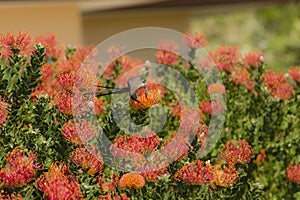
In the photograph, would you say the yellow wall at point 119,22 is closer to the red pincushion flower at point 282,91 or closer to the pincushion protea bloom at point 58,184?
the red pincushion flower at point 282,91

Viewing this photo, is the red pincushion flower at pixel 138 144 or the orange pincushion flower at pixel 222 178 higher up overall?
the red pincushion flower at pixel 138 144

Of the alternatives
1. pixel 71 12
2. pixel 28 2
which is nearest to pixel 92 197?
pixel 28 2

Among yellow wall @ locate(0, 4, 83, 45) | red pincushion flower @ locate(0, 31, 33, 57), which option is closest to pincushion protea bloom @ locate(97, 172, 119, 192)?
red pincushion flower @ locate(0, 31, 33, 57)

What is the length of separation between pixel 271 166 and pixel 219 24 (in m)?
17.0

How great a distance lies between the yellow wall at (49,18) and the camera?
30.3 feet

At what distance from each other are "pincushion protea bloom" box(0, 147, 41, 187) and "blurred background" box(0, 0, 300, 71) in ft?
2.11

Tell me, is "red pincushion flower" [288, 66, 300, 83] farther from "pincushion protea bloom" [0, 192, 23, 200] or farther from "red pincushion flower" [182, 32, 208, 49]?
"pincushion protea bloom" [0, 192, 23, 200]

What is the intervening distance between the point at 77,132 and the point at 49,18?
7098 millimetres

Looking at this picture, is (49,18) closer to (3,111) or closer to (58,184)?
(3,111)

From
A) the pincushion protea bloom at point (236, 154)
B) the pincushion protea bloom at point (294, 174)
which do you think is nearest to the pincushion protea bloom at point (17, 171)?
the pincushion protea bloom at point (236, 154)

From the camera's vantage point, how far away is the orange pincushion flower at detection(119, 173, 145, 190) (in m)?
2.58

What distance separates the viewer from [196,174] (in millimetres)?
2672

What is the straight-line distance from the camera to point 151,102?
8.61 ft

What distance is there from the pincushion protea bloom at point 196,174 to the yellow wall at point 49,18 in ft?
21.7
